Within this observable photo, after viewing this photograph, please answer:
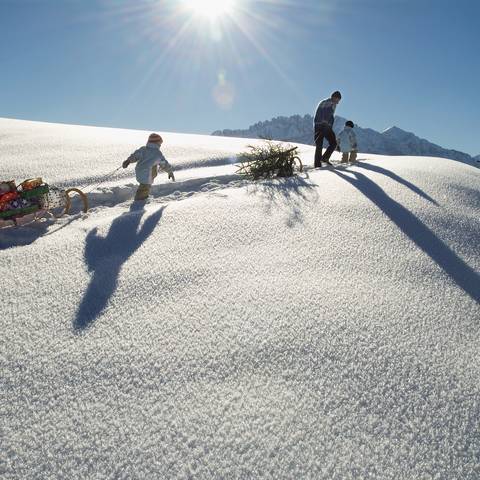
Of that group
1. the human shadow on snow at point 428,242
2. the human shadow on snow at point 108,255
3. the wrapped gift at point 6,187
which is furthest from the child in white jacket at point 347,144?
the wrapped gift at point 6,187

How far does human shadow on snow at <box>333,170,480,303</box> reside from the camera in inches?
73.4

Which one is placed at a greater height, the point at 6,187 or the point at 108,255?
the point at 6,187

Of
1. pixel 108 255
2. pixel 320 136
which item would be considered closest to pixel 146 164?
pixel 108 255

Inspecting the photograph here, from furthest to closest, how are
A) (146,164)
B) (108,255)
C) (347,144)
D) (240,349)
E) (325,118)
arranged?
(347,144) < (325,118) < (146,164) < (108,255) < (240,349)

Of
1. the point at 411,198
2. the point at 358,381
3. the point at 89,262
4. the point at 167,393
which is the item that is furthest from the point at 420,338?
the point at 411,198

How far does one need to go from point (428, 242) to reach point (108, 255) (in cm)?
200

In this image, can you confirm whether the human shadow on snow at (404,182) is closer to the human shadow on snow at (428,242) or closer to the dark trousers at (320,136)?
the human shadow on snow at (428,242)

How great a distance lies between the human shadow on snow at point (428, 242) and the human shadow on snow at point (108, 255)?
1.74 meters

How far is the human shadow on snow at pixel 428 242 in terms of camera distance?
186cm

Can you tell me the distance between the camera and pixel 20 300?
4.90 feet

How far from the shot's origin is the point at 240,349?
1.19 meters

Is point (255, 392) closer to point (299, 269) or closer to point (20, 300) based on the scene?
point (299, 269)

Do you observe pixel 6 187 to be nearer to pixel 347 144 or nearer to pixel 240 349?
pixel 240 349

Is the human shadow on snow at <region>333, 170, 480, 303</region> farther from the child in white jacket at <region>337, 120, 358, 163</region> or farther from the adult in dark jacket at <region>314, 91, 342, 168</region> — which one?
the child in white jacket at <region>337, 120, 358, 163</region>
